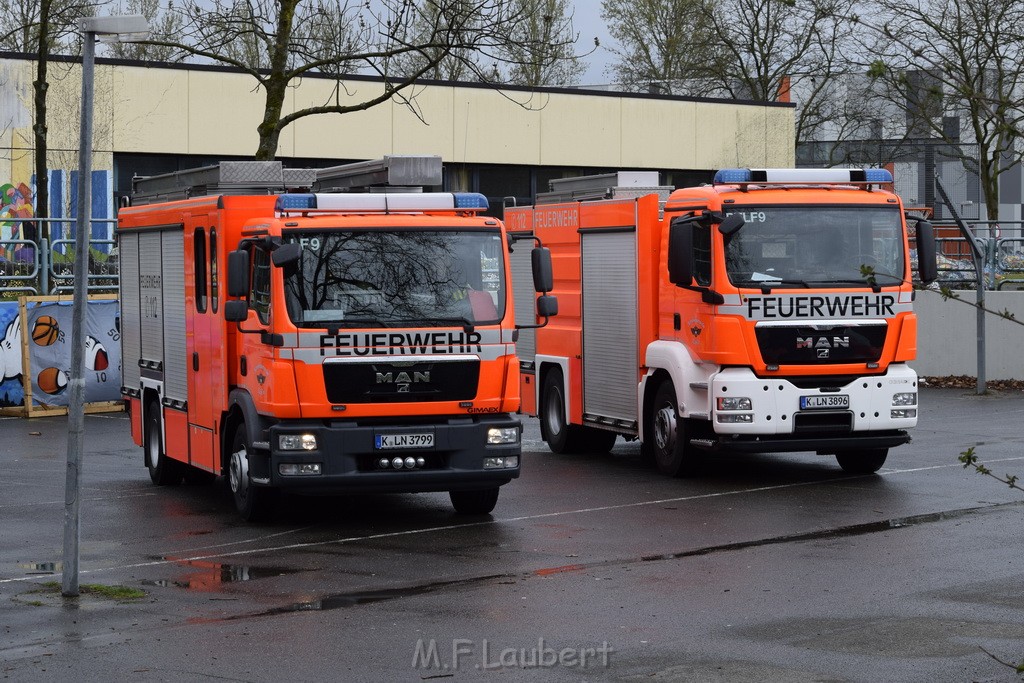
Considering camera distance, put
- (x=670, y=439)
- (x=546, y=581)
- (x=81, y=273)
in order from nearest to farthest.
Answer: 1. (x=81, y=273)
2. (x=546, y=581)
3. (x=670, y=439)

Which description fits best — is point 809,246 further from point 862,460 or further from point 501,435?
point 501,435

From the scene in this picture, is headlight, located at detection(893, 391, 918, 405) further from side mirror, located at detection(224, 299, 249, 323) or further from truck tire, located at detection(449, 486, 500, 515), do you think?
side mirror, located at detection(224, 299, 249, 323)

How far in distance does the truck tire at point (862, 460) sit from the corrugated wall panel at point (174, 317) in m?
6.22

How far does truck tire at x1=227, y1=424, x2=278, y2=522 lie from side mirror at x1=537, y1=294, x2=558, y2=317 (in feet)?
8.44

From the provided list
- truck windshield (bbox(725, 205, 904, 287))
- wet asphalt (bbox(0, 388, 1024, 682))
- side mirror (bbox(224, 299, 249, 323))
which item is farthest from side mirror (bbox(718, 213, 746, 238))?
side mirror (bbox(224, 299, 249, 323))

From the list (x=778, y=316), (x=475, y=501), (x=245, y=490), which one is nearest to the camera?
(x=245, y=490)

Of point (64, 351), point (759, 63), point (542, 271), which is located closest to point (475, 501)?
point (542, 271)

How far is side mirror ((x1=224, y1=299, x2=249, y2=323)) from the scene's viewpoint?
12.2m

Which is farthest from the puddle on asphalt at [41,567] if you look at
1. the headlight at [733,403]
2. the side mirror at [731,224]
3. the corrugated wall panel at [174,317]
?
the side mirror at [731,224]

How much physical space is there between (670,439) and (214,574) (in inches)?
237

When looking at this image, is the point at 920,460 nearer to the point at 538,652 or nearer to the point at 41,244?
the point at 538,652

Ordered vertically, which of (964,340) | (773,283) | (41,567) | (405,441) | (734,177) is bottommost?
(41,567)

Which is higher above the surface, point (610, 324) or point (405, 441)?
point (610, 324)

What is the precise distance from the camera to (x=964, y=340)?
27.1 metres
